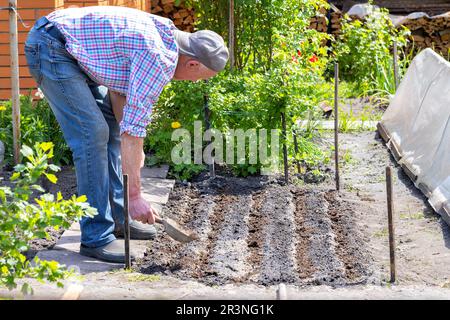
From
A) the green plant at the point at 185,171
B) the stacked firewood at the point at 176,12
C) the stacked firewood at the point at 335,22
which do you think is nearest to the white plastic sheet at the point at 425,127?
the green plant at the point at 185,171

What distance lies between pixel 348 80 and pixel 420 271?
5.92 meters

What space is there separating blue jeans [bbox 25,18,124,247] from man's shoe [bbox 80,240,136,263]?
30 mm

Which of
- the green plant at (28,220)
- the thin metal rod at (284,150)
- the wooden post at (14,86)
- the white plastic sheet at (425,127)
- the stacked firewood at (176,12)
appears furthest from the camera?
the stacked firewood at (176,12)

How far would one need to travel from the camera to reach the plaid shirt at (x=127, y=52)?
463cm

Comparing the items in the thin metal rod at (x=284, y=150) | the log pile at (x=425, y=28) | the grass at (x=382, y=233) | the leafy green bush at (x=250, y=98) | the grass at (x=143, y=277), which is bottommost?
the grass at (x=382, y=233)

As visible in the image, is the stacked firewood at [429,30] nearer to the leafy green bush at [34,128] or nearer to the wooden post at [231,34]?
the wooden post at [231,34]

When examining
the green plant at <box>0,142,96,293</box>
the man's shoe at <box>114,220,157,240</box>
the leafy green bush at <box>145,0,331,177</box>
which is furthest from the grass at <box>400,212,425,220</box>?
the green plant at <box>0,142,96,293</box>

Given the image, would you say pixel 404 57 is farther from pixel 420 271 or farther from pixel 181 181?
pixel 420 271

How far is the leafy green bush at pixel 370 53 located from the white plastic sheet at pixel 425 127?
1.49 metres

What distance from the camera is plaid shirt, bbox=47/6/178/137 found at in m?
4.63

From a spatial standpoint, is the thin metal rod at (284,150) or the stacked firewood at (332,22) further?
the stacked firewood at (332,22)

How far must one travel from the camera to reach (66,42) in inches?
192

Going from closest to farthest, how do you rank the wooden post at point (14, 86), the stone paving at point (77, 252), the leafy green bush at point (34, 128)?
1. the stone paving at point (77, 252)
2. the wooden post at point (14, 86)
3. the leafy green bush at point (34, 128)

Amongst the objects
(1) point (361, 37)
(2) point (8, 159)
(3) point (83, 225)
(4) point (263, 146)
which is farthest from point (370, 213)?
(1) point (361, 37)
